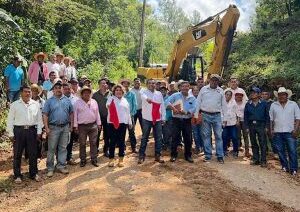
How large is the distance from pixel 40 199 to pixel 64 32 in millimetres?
17287

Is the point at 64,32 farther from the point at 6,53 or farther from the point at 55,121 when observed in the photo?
the point at 55,121

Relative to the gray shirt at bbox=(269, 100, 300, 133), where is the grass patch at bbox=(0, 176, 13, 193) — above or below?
below

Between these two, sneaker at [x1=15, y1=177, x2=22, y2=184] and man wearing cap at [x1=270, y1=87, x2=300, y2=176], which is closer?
sneaker at [x1=15, y1=177, x2=22, y2=184]

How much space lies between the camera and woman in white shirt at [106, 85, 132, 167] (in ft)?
30.1

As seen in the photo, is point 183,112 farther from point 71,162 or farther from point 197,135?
point 71,162

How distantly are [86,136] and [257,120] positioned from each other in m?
3.98

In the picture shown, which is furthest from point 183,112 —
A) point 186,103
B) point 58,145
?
point 58,145

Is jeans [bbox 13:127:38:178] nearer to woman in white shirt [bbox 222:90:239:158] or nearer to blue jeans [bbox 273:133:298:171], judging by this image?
woman in white shirt [bbox 222:90:239:158]

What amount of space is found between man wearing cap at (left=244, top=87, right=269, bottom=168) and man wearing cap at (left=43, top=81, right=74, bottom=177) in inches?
165

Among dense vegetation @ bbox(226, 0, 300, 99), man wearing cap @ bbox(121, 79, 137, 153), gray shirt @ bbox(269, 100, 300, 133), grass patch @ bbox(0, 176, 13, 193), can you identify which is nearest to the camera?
grass patch @ bbox(0, 176, 13, 193)

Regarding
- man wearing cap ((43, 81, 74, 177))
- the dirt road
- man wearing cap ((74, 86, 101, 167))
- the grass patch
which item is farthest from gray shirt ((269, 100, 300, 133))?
the grass patch

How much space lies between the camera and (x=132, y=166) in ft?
30.8

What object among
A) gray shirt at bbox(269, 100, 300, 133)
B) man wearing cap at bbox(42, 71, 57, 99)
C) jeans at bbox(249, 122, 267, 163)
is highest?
man wearing cap at bbox(42, 71, 57, 99)

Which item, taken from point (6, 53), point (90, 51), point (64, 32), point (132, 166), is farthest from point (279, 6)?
point (132, 166)
